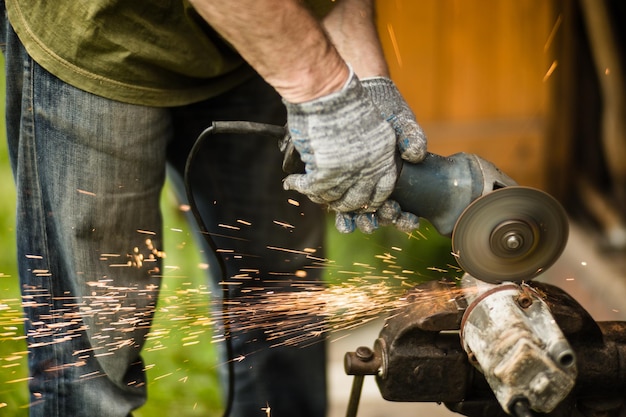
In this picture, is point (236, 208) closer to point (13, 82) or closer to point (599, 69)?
point (13, 82)

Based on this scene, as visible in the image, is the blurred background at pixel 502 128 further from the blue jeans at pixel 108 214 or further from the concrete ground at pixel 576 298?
the blue jeans at pixel 108 214

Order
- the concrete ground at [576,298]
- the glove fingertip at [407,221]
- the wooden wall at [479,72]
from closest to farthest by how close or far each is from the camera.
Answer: the glove fingertip at [407,221]
the concrete ground at [576,298]
the wooden wall at [479,72]

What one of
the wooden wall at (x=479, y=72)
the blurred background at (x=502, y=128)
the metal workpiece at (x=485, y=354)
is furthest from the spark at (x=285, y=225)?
the wooden wall at (x=479, y=72)

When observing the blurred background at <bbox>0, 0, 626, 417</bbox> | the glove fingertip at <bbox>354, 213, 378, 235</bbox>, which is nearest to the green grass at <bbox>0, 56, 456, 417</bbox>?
the blurred background at <bbox>0, 0, 626, 417</bbox>

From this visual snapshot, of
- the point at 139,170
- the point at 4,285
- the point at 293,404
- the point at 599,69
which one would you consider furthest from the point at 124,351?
the point at 599,69

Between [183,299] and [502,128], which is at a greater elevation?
[502,128]

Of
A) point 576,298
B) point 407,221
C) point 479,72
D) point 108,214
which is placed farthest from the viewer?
point 479,72

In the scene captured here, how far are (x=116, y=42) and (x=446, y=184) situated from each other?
0.84 m

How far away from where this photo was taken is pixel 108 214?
2.17m

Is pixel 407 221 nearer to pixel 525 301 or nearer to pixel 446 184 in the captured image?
pixel 446 184

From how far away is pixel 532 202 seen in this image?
1.78 m

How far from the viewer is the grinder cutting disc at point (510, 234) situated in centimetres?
178

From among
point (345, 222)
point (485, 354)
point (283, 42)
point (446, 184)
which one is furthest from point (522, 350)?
point (283, 42)

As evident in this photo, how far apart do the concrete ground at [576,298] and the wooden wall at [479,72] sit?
1.85 feet
